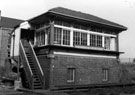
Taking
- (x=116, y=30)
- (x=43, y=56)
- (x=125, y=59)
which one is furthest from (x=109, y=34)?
(x=125, y=59)

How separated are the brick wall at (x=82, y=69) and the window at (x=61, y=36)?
4.73 ft

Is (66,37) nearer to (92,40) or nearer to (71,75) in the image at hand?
(92,40)

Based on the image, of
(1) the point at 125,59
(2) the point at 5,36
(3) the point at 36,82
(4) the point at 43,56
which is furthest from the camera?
(1) the point at 125,59

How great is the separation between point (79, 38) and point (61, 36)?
2152 millimetres

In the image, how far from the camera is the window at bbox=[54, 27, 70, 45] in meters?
18.4

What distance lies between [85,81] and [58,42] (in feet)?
16.2

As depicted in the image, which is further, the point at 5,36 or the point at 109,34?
the point at 5,36

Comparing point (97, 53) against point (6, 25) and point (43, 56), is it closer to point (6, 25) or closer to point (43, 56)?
point (43, 56)

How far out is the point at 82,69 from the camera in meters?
19.5

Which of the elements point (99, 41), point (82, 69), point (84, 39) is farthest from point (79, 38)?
point (82, 69)

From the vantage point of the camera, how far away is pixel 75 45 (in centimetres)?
1911

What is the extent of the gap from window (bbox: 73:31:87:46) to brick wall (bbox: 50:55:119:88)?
155 centimetres

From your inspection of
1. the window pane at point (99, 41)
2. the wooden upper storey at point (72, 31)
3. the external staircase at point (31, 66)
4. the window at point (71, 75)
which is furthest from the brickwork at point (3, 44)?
the window pane at point (99, 41)

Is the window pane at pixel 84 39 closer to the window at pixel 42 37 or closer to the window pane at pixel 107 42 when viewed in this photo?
the window pane at pixel 107 42
